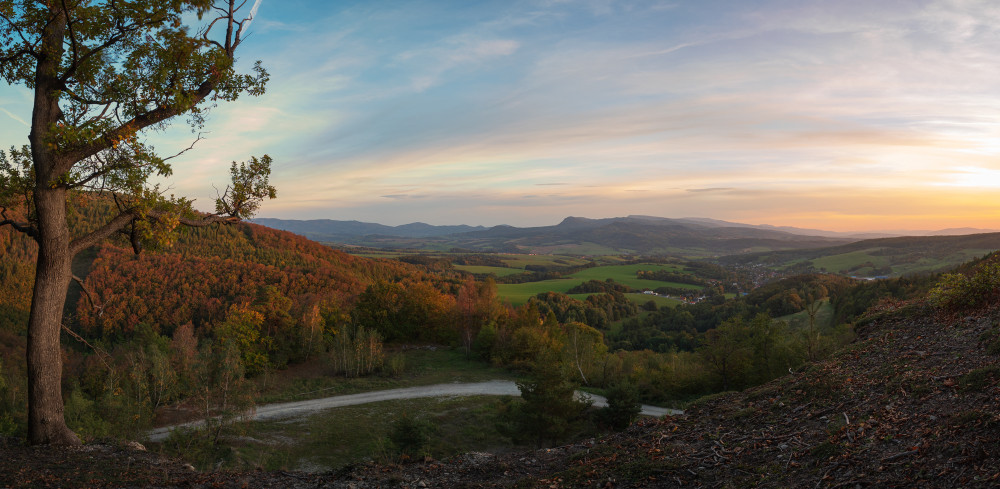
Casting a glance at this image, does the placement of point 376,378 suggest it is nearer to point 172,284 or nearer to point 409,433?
point 409,433

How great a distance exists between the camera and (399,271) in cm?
9225

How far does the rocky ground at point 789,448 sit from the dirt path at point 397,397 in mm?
15536

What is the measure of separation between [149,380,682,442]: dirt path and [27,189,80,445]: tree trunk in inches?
661

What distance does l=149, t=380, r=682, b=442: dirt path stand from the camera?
23.7 m

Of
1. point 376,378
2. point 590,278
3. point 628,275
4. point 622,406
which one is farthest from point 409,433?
point 628,275

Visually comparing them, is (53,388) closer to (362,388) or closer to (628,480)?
(628,480)

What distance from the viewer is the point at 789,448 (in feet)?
19.8

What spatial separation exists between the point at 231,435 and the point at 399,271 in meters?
75.0

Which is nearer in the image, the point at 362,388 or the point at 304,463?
the point at 304,463

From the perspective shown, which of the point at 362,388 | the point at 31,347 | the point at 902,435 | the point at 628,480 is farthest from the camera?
the point at 362,388

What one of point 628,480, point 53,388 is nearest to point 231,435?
point 53,388

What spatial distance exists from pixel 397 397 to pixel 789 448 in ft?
81.4

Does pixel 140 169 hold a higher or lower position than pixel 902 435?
higher

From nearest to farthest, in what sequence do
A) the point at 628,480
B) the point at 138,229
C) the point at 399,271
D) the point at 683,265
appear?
1. the point at 628,480
2. the point at 138,229
3. the point at 399,271
4. the point at 683,265
